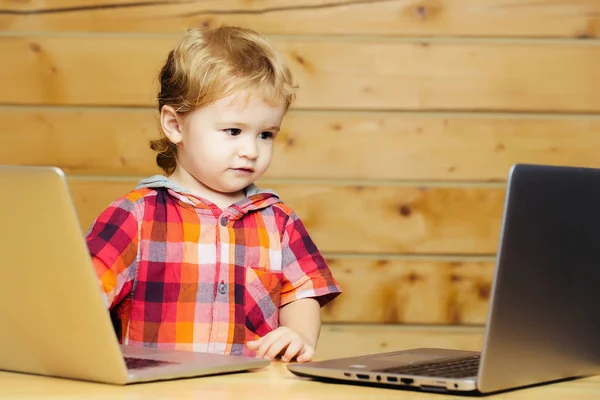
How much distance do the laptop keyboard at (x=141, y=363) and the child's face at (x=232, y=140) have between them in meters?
0.51

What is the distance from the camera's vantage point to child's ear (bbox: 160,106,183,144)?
1.57 m

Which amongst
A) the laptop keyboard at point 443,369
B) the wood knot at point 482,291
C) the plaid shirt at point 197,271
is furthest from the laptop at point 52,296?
the wood knot at point 482,291

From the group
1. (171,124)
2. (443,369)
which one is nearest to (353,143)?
(171,124)

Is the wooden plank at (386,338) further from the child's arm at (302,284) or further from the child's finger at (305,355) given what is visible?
the child's finger at (305,355)

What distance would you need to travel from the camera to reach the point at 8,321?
3.11 feet

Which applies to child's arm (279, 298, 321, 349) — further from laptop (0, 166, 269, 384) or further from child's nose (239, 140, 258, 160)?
laptop (0, 166, 269, 384)

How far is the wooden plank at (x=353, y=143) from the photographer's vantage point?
7.54 feet

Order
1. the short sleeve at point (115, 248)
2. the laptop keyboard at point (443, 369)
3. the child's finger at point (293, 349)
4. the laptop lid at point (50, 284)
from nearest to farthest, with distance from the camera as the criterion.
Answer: the laptop lid at point (50, 284) < the laptop keyboard at point (443, 369) < the child's finger at point (293, 349) < the short sleeve at point (115, 248)

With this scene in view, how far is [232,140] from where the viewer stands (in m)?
1.47

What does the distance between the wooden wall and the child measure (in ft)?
2.47

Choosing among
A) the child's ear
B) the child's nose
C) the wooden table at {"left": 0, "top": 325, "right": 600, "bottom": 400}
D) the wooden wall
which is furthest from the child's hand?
the wooden wall

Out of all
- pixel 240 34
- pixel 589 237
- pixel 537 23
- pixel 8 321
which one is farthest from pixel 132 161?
pixel 589 237

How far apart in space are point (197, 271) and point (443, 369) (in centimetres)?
59

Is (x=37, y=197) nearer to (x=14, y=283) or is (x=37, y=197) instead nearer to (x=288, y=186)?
(x=14, y=283)
